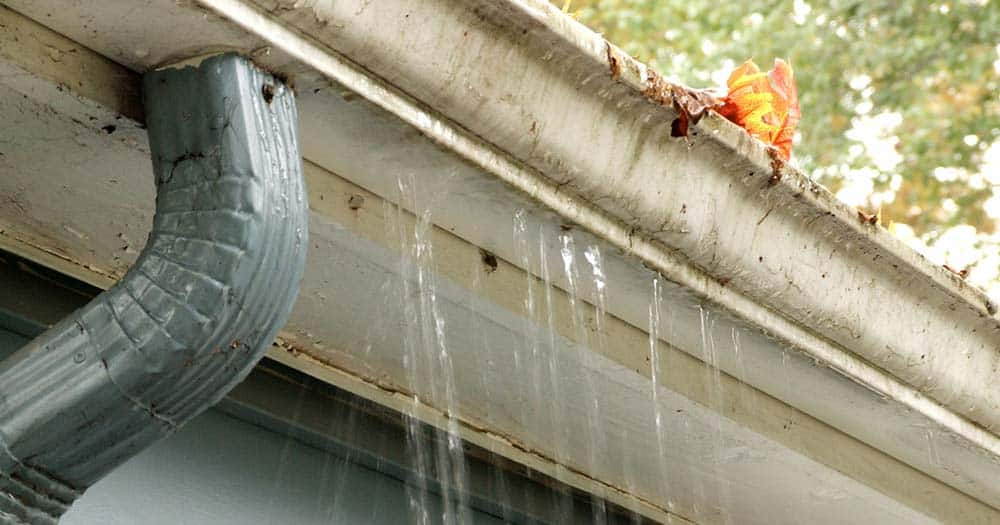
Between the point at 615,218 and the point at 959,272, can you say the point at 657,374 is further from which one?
the point at 959,272

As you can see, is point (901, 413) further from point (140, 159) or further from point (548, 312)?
point (140, 159)

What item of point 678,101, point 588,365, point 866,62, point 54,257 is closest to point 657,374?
point 588,365

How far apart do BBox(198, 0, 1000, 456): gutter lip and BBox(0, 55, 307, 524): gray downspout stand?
77 millimetres

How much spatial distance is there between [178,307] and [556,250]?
2.26 ft

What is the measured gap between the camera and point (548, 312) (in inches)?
89.4

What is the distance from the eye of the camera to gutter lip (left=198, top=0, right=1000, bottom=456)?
1.76 metres

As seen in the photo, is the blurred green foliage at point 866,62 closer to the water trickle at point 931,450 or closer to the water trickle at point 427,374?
the water trickle at point 931,450

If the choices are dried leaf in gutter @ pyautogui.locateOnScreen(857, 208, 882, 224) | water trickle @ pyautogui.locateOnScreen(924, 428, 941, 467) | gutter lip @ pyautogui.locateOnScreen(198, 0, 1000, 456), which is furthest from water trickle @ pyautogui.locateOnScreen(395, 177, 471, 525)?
water trickle @ pyautogui.locateOnScreen(924, 428, 941, 467)

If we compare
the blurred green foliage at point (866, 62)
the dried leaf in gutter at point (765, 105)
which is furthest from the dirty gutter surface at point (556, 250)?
the blurred green foliage at point (866, 62)

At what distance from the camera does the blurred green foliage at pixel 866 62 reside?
9.02 meters

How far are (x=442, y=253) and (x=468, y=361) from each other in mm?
308

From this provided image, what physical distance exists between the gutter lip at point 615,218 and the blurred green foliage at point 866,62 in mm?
6472

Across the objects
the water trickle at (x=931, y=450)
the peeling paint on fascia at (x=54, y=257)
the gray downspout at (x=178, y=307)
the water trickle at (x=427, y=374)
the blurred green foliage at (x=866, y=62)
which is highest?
the blurred green foliage at (x=866, y=62)

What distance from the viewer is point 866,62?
912 cm
